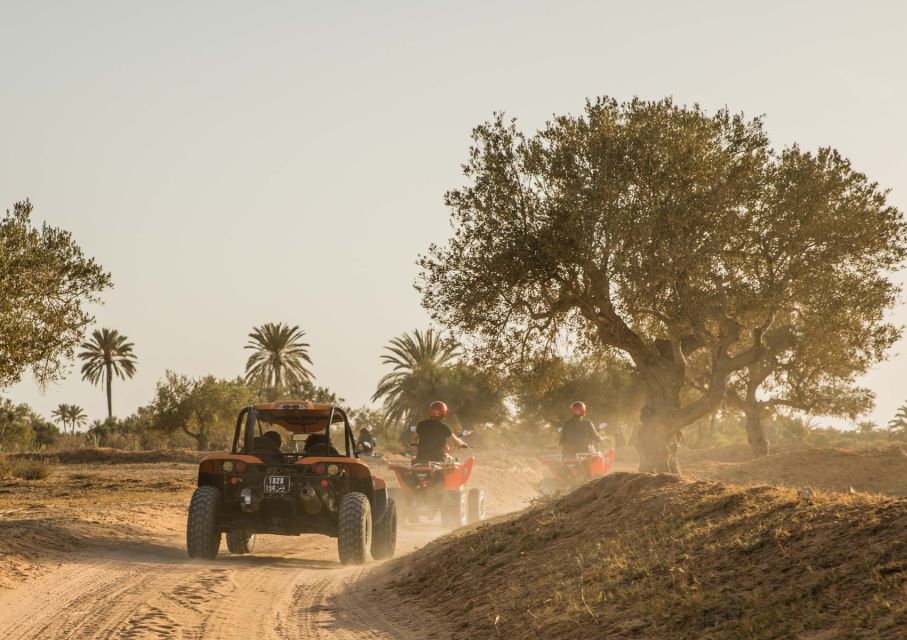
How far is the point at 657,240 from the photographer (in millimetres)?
23625

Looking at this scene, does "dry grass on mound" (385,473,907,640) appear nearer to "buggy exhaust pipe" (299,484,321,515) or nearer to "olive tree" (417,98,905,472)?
"buggy exhaust pipe" (299,484,321,515)

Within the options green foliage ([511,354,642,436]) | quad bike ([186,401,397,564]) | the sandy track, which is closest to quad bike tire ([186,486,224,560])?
quad bike ([186,401,397,564])

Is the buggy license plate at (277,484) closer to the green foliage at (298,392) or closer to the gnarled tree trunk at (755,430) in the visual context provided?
the gnarled tree trunk at (755,430)

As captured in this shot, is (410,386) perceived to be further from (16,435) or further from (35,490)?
(35,490)

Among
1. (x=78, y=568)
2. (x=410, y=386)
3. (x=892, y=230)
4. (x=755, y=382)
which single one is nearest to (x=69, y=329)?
(x=78, y=568)

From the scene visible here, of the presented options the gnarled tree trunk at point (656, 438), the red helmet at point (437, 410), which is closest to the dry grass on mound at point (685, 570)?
the red helmet at point (437, 410)

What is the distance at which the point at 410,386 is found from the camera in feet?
235

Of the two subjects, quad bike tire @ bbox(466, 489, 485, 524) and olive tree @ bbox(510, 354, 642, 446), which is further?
olive tree @ bbox(510, 354, 642, 446)

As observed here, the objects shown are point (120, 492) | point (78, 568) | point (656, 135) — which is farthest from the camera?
point (120, 492)

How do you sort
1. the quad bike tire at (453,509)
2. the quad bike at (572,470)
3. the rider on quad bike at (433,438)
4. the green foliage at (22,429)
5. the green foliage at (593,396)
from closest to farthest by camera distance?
the rider on quad bike at (433,438)
the quad bike tire at (453,509)
the quad bike at (572,470)
the green foliage at (593,396)
the green foliage at (22,429)

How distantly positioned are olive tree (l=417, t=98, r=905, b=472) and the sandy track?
1220 cm

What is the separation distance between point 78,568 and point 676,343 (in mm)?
17649

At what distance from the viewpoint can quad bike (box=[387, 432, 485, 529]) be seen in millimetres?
18281

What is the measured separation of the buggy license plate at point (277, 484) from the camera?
1347 centimetres
